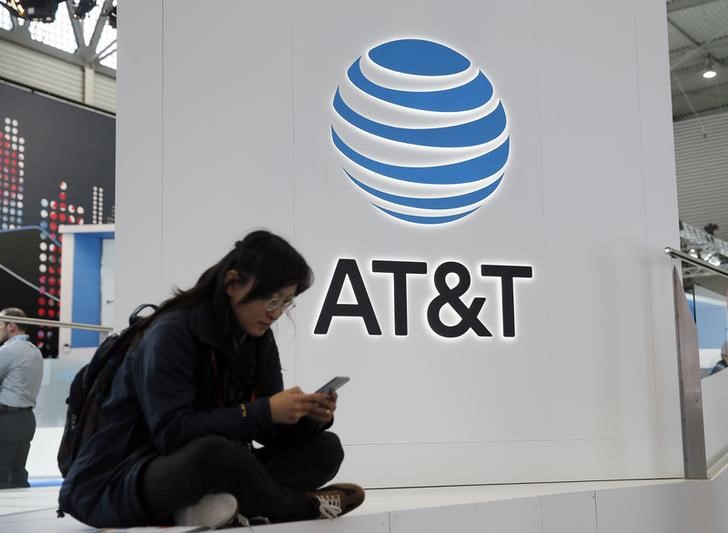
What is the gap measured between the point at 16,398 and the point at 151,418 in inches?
117

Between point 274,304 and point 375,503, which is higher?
point 274,304

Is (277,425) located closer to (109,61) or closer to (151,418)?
(151,418)

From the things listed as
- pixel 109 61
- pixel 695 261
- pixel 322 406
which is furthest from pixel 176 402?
pixel 109 61

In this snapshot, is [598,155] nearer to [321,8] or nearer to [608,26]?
[608,26]

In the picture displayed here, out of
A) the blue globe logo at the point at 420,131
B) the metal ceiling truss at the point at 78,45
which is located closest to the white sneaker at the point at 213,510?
the blue globe logo at the point at 420,131

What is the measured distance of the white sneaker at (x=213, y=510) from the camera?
1913 mm

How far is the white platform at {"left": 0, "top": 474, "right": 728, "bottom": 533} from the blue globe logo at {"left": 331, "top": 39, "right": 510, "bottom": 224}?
52.4 inches

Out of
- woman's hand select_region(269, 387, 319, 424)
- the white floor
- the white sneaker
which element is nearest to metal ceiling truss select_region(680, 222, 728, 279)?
the white floor

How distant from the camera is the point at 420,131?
13.1ft

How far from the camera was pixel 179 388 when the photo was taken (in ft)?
6.30

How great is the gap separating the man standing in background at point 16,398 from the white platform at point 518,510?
0.47 feet

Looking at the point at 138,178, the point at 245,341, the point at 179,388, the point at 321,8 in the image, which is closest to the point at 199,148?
the point at 138,178

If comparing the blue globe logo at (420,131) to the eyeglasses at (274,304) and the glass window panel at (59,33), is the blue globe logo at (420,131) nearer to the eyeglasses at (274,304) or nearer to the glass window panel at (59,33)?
the eyeglasses at (274,304)

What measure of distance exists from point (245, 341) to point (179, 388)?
0.28 meters
